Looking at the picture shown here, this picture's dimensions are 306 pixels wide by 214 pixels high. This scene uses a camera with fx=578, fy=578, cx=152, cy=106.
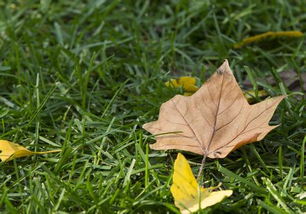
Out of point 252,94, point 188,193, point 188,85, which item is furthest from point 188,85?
point 188,193

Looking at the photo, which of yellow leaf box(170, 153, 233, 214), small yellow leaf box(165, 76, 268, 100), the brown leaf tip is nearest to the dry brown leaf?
the brown leaf tip

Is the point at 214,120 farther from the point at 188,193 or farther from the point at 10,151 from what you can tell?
the point at 10,151

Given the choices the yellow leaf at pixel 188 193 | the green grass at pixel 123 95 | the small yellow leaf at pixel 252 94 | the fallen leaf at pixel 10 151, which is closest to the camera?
the yellow leaf at pixel 188 193

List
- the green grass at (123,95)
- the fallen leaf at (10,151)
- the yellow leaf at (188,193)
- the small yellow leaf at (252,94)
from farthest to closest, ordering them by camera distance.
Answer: the small yellow leaf at (252,94) < the fallen leaf at (10,151) < the green grass at (123,95) < the yellow leaf at (188,193)

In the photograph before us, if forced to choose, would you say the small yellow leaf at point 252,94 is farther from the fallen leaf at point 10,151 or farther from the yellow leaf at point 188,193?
the fallen leaf at point 10,151

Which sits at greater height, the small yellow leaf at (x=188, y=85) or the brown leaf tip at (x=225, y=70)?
the brown leaf tip at (x=225, y=70)

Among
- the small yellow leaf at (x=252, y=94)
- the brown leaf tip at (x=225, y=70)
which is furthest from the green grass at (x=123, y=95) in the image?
the brown leaf tip at (x=225, y=70)

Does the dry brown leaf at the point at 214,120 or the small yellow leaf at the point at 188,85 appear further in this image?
the small yellow leaf at the point at 188,85
